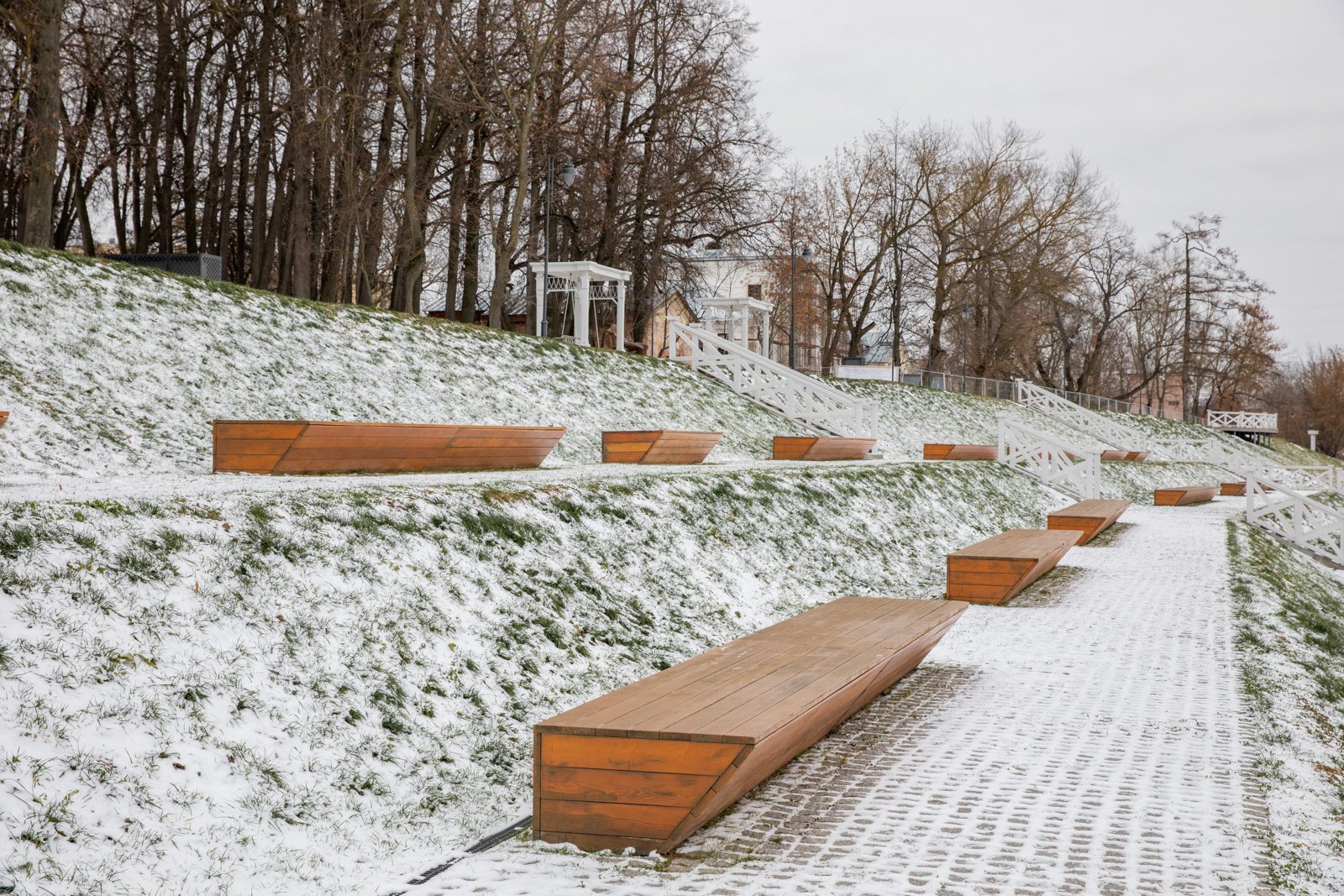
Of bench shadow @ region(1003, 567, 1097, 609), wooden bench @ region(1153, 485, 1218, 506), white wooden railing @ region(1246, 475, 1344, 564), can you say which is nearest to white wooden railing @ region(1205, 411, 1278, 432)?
wooden bench @ region(1153, 485, 1218, 506)

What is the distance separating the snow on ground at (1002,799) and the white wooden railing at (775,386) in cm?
1589

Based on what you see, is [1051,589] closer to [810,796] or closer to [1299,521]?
[810,796]

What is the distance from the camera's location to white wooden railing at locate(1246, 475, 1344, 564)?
19.0m

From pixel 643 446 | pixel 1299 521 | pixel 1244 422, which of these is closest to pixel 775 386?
pixel 643 446

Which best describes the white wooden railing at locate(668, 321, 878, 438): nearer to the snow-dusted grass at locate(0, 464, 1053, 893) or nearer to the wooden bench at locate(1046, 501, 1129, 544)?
the wooden bench at locate(1046, 501, 1129, 544)

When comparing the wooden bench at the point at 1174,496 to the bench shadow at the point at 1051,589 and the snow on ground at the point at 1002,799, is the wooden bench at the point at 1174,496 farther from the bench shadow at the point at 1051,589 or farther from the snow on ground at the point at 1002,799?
the snow on ground at the point at 1002,799

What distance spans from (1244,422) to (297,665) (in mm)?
63551

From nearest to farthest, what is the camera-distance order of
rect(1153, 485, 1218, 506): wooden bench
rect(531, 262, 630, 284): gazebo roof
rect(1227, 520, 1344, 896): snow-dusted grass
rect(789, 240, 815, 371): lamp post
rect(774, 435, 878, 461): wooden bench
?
rect(1227, 520, 1344, 896): snow-dusted grass
rect(774, 435, 878, 461): wooden bench
rect(1153, 485, 1218, 506): wooden bench
rect(531, 262, 630, 284): gazebo roof
rect(789, 240, 815, 371): lamp post

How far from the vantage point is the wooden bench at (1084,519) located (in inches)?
633

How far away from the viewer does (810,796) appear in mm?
4855

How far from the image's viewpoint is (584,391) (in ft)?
64.3

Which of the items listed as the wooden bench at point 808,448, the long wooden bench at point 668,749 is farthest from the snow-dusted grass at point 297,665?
the wooden bench at point 808,448

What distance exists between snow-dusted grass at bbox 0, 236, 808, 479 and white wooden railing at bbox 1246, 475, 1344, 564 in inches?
354

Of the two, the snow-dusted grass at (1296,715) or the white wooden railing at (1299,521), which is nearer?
the snow-dusted grass at (1296,715)
